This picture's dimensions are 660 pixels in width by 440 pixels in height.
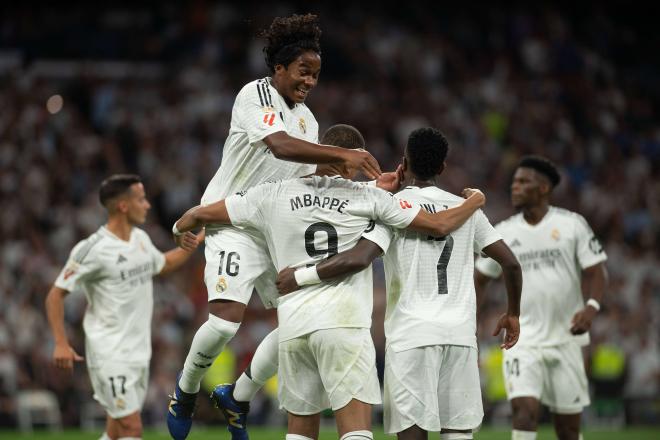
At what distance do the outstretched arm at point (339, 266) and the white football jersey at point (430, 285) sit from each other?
1.39ft

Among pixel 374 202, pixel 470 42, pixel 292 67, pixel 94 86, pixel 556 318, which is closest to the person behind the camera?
pixel 374 202

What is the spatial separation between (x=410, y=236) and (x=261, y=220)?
103cm

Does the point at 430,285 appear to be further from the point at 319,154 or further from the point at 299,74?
the point at 299,74

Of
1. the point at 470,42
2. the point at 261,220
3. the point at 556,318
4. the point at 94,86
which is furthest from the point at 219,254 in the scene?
the point at 470,42

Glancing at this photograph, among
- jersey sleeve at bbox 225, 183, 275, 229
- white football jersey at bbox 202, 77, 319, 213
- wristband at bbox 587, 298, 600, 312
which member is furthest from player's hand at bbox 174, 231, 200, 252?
wristband at bbox 587, 298, 600, 312

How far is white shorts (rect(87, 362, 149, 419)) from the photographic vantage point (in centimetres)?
1014

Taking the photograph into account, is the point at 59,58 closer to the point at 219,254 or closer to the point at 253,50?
the point at 253,50

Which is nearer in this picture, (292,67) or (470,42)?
(292,67)

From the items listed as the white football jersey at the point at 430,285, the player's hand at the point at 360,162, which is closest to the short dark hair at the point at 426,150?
the white football jersey at the point at 430,285

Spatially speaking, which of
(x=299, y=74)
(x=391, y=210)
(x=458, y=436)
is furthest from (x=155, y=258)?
(x=458, y=436)

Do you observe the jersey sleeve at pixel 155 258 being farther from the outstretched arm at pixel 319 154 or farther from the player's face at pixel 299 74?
the outstretched arm at pixel 319 154

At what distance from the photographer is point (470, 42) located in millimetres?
25359

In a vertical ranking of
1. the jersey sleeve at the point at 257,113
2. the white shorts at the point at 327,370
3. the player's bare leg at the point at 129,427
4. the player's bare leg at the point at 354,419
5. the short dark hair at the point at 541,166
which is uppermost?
the jersey sleeve at the point at 257,113

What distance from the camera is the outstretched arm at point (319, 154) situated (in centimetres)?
727
